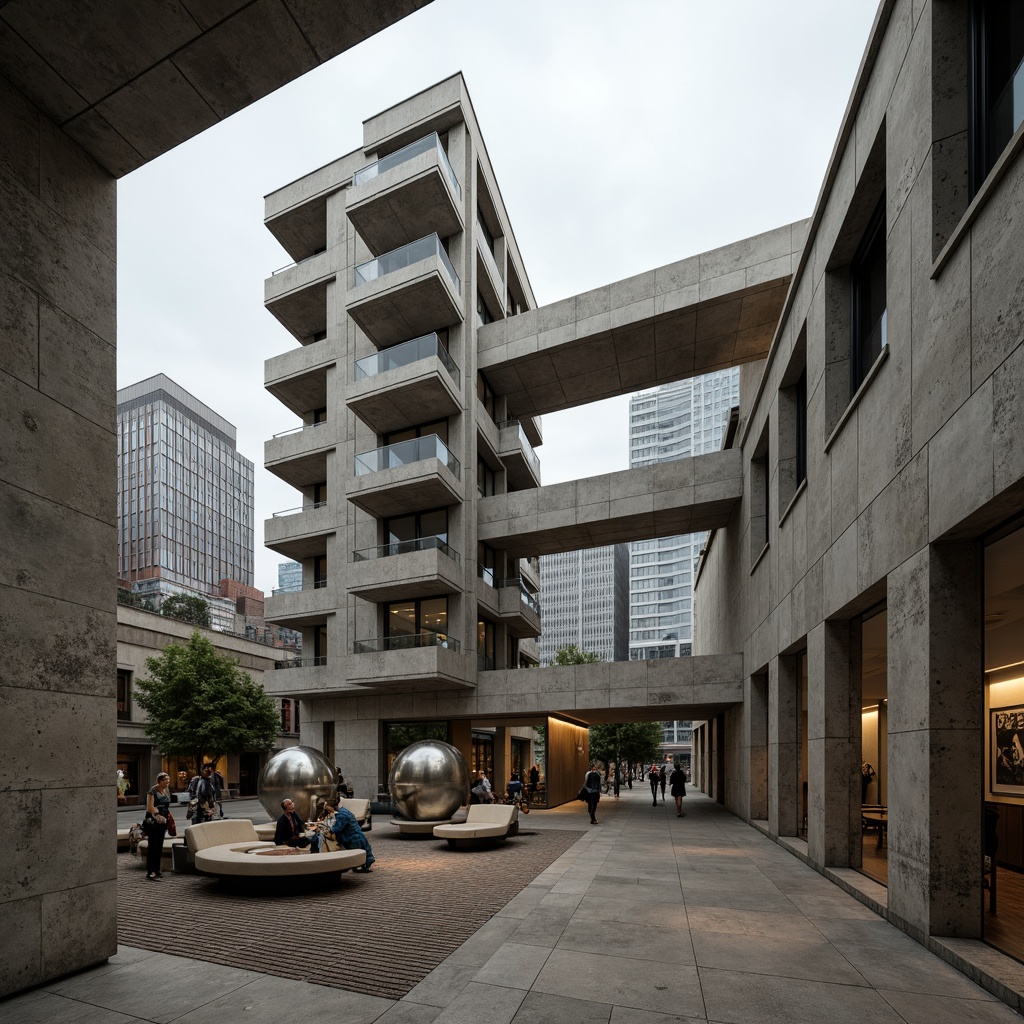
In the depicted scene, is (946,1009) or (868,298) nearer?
(946,1009)

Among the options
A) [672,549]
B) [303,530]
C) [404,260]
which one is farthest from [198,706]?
[672,549]

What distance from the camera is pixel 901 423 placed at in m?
8.70

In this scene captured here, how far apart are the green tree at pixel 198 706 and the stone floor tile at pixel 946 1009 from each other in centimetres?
3143

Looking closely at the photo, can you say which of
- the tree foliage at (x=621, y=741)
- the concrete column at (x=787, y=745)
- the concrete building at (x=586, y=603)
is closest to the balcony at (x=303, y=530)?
the concrete column at (x=787, y=745)

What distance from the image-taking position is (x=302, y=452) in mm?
31281

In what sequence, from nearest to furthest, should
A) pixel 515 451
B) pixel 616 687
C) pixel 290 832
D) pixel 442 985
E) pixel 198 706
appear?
pixel 442 985 < pixel 290 832 < pixel 616 687 < pixel 198 706 < pixel 515 451

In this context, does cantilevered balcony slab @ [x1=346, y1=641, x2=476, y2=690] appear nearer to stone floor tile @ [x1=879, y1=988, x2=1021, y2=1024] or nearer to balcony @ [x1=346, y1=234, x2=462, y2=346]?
balcony @ [x1=346, y1=234, x2=462, y2=346]

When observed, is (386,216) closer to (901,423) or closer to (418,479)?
(418,479)

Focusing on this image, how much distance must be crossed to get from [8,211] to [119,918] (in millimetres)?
8390

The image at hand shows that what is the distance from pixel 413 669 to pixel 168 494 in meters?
115

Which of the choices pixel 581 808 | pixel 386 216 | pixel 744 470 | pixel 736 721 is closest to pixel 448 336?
pixel 386 216

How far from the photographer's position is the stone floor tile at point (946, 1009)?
577 cm

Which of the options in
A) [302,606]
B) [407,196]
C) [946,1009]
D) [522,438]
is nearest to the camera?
[946,1009]

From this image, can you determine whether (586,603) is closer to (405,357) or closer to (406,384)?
(405,357)
